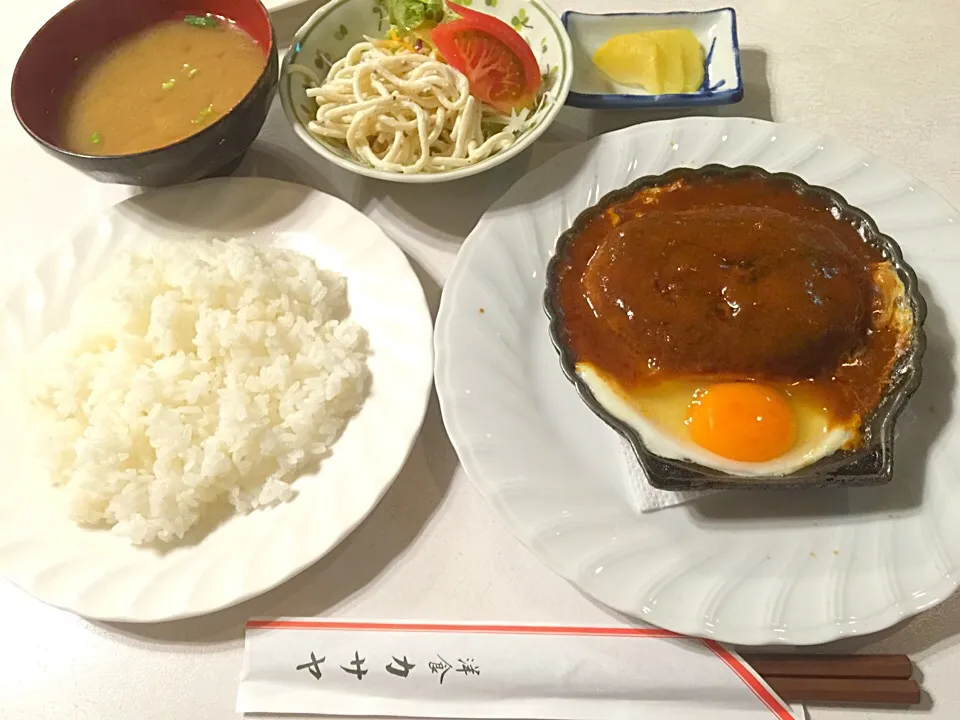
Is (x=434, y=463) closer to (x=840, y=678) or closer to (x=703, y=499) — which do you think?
(x=703, y=499)

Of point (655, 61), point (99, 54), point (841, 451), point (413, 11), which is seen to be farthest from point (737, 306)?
point (99, 54)

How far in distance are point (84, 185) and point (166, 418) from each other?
1.26 metres

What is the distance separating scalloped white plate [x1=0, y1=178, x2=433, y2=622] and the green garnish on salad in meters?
0.58

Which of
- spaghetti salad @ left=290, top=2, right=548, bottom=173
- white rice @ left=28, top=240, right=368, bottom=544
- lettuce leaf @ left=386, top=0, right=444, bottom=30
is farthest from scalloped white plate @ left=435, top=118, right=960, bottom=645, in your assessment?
lettuce leaf @ left=386, top=0, right=444, bottom=30

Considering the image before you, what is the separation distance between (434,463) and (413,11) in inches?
62.7

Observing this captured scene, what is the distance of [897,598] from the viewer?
1.61 meters

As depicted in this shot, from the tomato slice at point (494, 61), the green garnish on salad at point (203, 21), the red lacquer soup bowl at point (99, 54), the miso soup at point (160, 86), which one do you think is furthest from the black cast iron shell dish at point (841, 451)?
the green garnish on salad at point (203, 21)

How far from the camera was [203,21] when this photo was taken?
8.05ft

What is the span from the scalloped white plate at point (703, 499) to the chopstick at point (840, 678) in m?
0.10

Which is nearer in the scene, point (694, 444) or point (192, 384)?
point (694, 444)

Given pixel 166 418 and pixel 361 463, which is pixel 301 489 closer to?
pixel 361 463

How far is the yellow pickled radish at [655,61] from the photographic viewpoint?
2490 mm

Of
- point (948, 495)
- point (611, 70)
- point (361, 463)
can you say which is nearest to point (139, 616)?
point (361, 463)

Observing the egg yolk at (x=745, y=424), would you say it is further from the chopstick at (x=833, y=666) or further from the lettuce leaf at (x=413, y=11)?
the lettuce leaf at (x=413, y=11)
